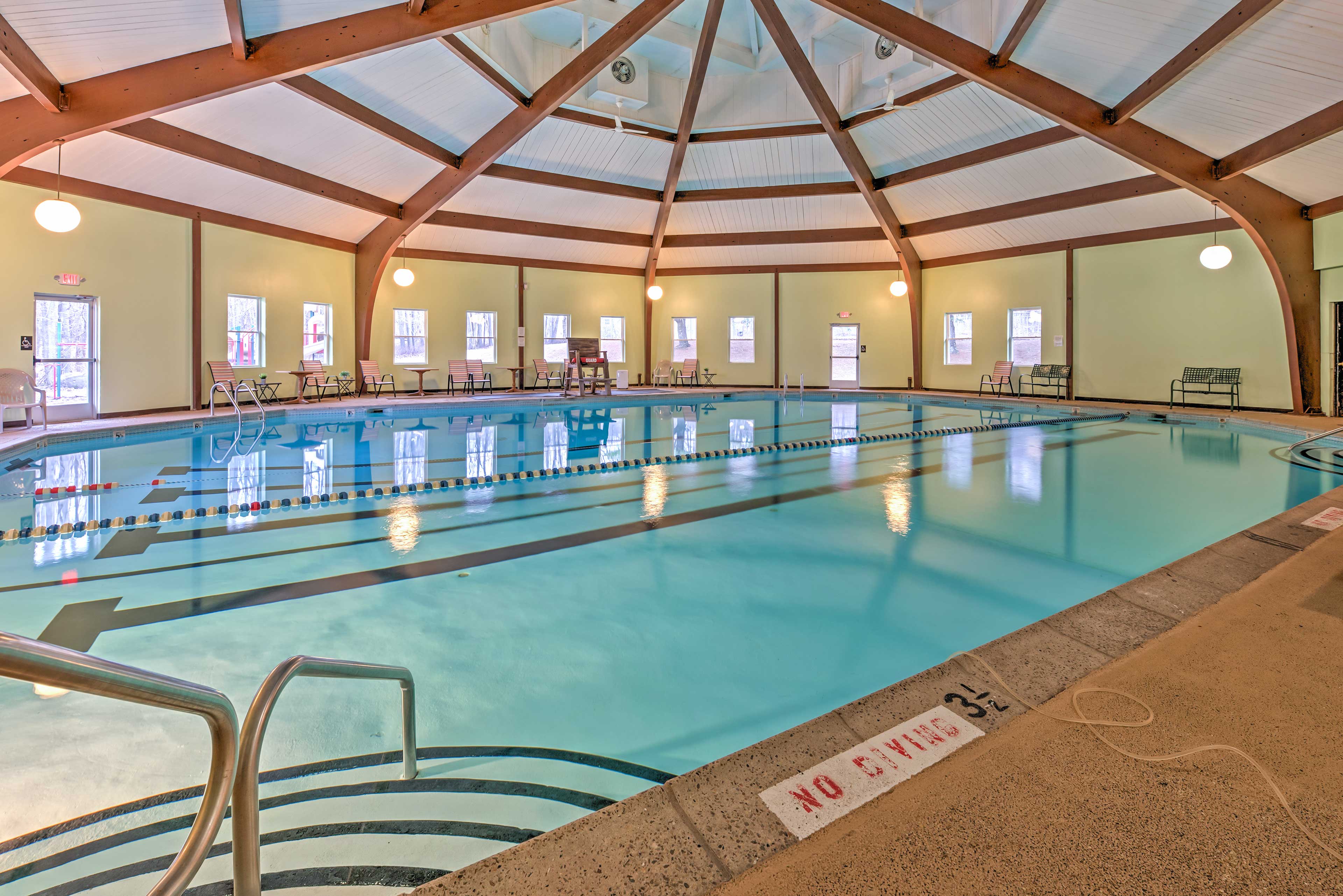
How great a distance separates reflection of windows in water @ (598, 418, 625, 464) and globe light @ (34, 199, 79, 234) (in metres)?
5.99

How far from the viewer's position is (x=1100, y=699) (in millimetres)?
2002

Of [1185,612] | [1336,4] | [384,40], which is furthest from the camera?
[384,40]

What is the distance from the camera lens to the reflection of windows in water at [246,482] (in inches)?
204

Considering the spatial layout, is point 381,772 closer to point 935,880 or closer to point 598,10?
point 935,880

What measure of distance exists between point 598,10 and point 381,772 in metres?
11.5

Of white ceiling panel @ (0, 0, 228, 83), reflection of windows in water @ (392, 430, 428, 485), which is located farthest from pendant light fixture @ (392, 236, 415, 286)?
white ceiling panel @ (0, 0, 228, 83)

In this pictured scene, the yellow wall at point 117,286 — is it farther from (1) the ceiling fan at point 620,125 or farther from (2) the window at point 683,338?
(2) the window at point 683,338

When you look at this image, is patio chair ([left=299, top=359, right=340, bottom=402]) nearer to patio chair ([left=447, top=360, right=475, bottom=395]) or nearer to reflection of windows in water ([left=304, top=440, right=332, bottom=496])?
patio chair ([left=447, top=360, right=475, bottom=395])

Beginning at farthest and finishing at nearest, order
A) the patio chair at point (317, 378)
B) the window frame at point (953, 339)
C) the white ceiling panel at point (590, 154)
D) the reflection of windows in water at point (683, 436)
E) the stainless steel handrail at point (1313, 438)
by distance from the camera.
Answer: the window frame at point (953, 339), the patio chair at point (317, 378), the white ceiling panel at point (590, 154), the reflection of windows in water at point (683, 436), the stainless steel handrail at point (1313, 438)

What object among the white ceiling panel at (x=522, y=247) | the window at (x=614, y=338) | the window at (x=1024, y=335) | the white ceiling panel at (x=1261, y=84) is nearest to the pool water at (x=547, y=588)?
the white ceiling panel at (x=1261, y=84)

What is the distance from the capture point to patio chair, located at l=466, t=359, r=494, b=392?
15875 millimetres

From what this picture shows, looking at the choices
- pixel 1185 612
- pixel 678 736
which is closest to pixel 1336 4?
pixel 1185 612

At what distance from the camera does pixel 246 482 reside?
6.45m

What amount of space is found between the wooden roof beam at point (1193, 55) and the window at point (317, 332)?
13621mm
